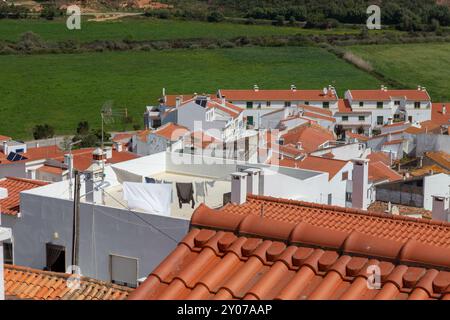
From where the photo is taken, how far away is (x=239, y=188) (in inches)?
542

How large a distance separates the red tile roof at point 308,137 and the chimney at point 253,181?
72.8 ft

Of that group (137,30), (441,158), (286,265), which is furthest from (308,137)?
(137,30)

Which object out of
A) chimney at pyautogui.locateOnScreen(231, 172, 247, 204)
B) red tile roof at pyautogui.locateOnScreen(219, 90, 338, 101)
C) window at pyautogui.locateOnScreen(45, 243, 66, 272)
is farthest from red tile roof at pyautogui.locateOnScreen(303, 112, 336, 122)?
window at pyautogui.locateOnScreen(45, 243, 66, 272)

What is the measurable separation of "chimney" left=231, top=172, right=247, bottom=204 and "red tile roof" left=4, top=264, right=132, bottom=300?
4079mm

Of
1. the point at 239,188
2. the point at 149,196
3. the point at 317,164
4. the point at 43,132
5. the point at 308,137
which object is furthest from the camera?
the point at 43,132

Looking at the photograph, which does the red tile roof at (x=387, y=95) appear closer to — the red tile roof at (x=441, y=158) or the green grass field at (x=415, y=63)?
the green grass field at (x=415, y=63)

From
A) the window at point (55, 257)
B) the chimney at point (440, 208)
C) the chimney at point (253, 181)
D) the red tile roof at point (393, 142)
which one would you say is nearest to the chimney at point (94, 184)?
the window at point (55, 257)

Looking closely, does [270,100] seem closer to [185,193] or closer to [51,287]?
[185,193]

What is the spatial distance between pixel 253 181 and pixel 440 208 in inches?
132

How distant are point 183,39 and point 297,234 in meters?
93.1

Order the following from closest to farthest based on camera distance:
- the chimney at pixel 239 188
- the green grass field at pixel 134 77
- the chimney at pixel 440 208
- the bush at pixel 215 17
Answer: the chimney at pixel 239 188
the chimney at pixel 440 208
the green grass field at pixel 134 77
the bush at pixel 215 17

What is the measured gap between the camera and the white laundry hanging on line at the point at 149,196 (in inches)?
493
